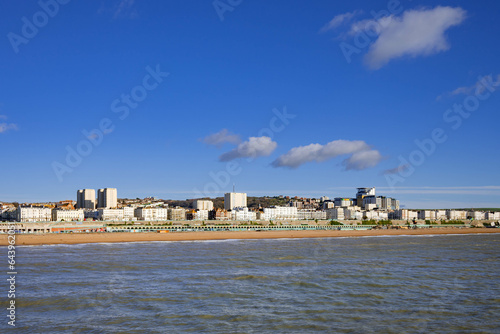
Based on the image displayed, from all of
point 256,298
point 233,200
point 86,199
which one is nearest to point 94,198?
point 86,199

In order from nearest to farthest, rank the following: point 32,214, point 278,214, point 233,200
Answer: point 32,214, point 278,214, point 233,200

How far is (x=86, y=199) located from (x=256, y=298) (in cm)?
16906

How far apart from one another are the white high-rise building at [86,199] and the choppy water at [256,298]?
508 feet

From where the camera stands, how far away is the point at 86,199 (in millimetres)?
171250

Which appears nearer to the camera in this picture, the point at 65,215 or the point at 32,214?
the point at 32,214

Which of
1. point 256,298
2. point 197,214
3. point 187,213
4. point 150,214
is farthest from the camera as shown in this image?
point 187,213

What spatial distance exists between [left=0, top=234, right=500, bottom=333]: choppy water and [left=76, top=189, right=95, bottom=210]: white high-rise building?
154948mm

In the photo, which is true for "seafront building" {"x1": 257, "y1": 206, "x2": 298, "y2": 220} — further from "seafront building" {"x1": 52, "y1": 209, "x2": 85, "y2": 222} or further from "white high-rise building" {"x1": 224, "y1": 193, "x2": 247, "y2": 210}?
"seafront building" {"x1": 52, "y1": 209, "x2": 85, "y2": 222}

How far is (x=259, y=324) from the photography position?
11719 mm

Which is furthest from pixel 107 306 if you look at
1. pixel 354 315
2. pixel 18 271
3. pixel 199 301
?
pixel 18 271

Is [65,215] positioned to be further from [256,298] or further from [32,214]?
[256,298]

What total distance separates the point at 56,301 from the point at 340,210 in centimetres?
15609

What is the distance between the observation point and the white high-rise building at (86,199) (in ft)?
560

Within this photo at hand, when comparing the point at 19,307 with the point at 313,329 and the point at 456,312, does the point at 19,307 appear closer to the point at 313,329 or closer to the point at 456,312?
the point at 313,329
